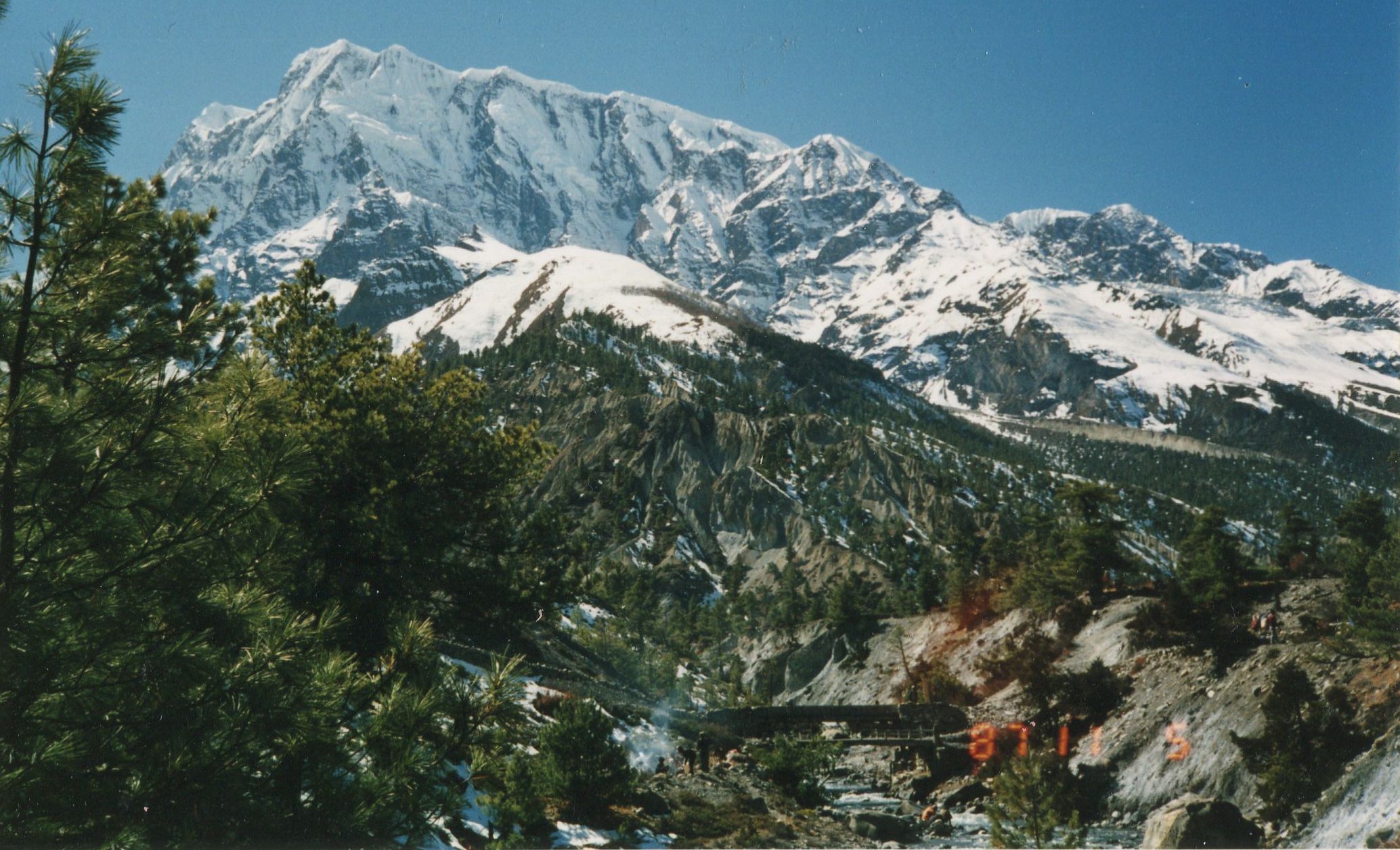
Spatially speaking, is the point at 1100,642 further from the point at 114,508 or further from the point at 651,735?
the point at 114,508

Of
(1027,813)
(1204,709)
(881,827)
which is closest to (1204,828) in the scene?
(1027,813)

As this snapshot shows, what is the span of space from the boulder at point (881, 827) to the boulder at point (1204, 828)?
24.7 feet

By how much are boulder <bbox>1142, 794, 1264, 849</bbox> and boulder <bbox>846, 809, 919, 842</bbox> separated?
7535 mm

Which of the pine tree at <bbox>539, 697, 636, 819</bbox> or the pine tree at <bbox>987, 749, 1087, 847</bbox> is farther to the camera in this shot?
the pine tree at <bbox>539, 697, 636, 819</bbox>

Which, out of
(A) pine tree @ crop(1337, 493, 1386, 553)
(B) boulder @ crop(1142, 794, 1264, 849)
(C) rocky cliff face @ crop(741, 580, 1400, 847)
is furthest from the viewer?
(A) pine tree @ crop(1337, 493, 1386, 553)

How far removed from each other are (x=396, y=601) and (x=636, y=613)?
10362 cm

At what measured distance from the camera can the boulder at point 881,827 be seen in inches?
1171

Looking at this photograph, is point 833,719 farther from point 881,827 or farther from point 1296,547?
point 1296,547

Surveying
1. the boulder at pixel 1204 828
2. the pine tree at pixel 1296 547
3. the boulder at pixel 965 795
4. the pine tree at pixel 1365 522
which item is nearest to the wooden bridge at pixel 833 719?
the boulder at pixel 965 795

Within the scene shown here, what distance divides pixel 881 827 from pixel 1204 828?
9994mm

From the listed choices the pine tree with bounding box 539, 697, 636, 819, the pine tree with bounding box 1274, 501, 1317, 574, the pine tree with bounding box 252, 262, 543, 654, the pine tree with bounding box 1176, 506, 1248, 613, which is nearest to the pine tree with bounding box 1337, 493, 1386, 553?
the pine tree with bounding box 1274, 501, 1317, 574

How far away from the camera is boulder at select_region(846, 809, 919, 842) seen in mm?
29734

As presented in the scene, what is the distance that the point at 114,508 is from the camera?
21.3 ft

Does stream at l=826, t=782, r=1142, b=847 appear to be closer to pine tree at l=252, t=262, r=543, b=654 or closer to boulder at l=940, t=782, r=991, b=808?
boulder at l=940, t=782, r=991, b=808
